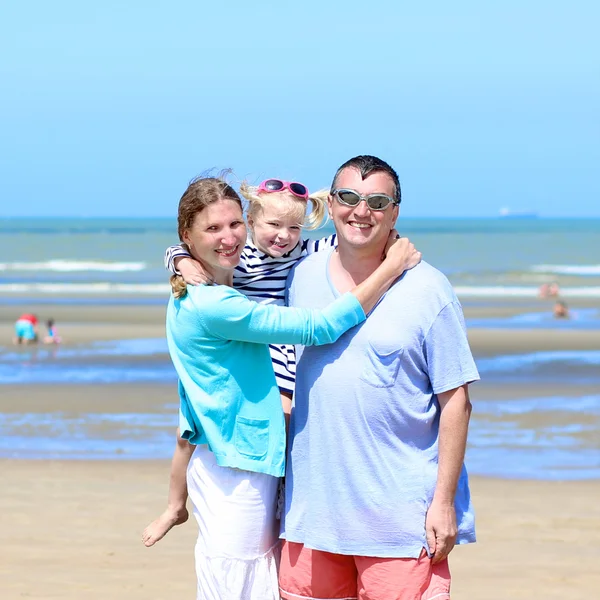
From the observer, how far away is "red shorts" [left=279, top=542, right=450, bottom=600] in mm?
3332

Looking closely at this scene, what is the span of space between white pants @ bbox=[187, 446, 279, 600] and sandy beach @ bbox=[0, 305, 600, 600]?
2502 mm

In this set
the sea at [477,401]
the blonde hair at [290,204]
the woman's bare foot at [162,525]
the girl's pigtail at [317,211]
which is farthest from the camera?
the sea at [477,401]

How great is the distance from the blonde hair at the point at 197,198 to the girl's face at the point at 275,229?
1.20 ft

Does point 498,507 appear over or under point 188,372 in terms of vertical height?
under

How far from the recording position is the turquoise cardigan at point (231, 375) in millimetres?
3375

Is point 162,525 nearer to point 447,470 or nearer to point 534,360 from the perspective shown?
point 447,470

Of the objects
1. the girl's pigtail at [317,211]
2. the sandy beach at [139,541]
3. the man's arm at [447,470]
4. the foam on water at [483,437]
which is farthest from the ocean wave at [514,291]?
the man's arm at [447,470]

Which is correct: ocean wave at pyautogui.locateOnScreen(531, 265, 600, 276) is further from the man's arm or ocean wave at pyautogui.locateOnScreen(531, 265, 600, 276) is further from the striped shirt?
the man's arm

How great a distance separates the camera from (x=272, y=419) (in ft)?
11.4

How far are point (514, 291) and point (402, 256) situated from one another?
27.3 metres

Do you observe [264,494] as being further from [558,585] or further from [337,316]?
[558,585]

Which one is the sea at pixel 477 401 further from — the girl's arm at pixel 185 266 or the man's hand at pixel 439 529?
the girl's arm at pixel 185 266

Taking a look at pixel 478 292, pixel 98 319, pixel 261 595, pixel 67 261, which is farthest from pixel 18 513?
pixel 67 261

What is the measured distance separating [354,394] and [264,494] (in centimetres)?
49
